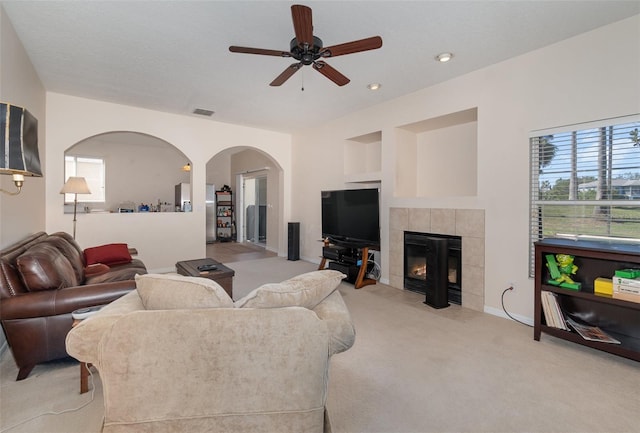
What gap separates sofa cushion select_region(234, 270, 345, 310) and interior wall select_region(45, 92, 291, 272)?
4574 mm

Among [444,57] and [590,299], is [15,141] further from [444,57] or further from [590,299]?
[590,299]

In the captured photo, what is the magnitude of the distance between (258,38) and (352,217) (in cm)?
281

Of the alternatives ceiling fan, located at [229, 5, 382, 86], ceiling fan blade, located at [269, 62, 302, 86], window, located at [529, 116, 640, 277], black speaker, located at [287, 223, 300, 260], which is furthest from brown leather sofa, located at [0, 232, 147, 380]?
black speaker, located at [287, 223, 300, 260]

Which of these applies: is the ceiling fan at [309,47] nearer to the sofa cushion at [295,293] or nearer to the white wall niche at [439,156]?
the sofa cushion at [295,293]

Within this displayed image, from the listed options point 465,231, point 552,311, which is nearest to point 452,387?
point 552,311

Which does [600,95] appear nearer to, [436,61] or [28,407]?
[436,61]

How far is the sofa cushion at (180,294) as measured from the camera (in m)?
1.29

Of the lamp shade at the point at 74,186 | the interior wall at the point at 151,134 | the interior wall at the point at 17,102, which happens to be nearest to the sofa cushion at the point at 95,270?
the interior wall at the point at 17,102

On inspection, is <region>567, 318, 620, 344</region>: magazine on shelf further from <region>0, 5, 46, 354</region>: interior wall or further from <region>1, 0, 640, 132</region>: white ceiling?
<region>0, 5, 46, 354</region>: interior wall

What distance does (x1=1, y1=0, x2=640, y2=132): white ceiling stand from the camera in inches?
93.6

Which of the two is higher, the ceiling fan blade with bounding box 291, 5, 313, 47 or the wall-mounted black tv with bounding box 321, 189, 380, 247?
the ceiling fan blade with bounding box 291, 5, 313, 47

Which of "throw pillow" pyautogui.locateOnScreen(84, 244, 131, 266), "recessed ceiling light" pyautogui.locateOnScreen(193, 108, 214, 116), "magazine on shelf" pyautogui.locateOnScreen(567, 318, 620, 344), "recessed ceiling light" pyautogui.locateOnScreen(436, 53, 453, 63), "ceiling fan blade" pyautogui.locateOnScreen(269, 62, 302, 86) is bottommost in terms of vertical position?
"magazine on shelf" pyautogui.locateOnScreen(567, 318, 620, 344)

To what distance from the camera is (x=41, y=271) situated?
2.06 m

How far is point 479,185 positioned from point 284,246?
4.43 meters
